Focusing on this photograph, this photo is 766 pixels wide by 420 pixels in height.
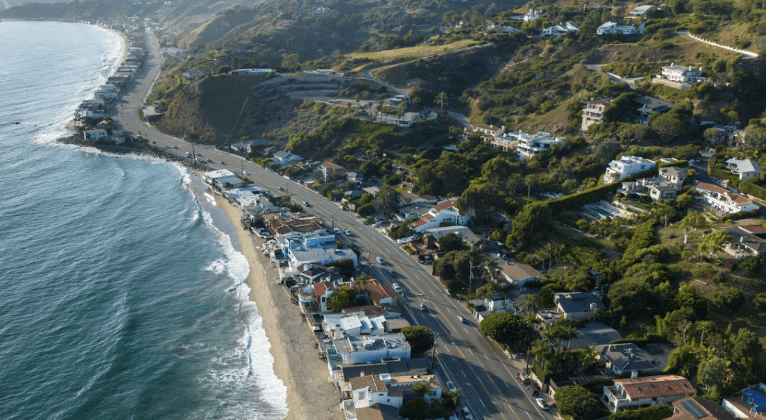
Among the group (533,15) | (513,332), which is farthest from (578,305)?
(533,15)

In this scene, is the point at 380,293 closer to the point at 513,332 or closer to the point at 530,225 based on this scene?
the point at 513,332

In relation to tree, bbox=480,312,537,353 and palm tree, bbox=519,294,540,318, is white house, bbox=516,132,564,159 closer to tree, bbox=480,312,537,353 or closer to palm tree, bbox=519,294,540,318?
palm tree, bbox=519,294,540,318

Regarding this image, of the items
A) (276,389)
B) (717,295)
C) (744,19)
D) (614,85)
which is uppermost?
(744,19)

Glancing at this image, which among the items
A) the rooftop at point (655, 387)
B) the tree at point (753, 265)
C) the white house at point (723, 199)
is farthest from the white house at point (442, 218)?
the rooftop at point (655, 387)

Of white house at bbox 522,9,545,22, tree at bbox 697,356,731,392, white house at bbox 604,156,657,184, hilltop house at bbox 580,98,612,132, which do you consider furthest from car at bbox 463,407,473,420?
white house at bbox 522,9,545,22

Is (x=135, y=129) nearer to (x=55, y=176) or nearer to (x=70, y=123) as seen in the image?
(x=70, y=123)

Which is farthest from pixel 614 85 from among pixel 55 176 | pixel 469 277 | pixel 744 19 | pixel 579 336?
pixel 55 176
